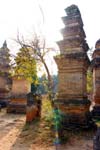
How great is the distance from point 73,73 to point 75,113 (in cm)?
160

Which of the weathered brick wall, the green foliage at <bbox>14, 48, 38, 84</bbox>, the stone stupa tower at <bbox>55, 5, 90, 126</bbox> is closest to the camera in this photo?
the stone stupa tower at <bbox>55, 5, 90, 126</bbox>

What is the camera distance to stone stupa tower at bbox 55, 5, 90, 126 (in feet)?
28.9

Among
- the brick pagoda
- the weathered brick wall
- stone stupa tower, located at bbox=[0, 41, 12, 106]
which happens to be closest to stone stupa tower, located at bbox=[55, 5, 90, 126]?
the brick pagoda

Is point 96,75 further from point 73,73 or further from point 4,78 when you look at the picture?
point 4,78

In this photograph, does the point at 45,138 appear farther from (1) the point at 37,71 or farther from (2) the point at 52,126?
(1) the point at 37,71

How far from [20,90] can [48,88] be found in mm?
5452

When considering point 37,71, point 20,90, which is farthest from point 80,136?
point 20,90

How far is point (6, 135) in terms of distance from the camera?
335 inches

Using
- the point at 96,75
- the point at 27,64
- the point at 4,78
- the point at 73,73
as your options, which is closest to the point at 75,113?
the point at 73,73

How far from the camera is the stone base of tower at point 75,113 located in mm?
8648

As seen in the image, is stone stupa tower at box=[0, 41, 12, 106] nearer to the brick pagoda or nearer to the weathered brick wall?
the weathered brick wall

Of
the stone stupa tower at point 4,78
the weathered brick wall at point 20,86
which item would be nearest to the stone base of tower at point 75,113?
the weathered brick wall at point 20,86

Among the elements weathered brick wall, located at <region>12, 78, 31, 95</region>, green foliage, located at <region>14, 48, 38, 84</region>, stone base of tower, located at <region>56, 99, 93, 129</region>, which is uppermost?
green foliage, located at <region>14, 48, 38, 84</region>

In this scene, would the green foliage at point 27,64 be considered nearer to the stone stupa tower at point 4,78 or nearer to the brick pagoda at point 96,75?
the brick pagoda at point 96,75
